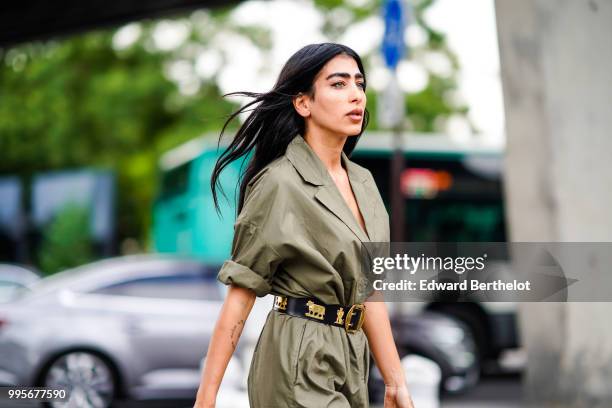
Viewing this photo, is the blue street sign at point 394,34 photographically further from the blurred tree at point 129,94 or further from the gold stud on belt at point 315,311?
the blurred tree at point 129,94

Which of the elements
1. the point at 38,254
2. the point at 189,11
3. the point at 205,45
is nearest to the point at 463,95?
the point at 205,45

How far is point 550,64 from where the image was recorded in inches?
229

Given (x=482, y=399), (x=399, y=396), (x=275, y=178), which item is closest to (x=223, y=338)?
(x=275, y=178)

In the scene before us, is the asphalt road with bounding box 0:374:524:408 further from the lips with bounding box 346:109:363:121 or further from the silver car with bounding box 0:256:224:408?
the lips with bounding box 346:109:363:121

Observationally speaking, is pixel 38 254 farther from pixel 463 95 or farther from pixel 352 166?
pixel 352 166

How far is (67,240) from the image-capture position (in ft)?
74.9

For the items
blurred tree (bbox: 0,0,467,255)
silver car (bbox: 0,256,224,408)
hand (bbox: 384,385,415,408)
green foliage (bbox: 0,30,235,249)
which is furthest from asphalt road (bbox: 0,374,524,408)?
green foliage (bbox: 0,30,235,249)

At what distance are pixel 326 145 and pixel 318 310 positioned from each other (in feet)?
1.76

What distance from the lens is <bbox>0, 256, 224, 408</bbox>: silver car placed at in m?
9.41

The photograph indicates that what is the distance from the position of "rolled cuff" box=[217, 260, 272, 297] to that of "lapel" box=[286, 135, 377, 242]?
11.4 inches

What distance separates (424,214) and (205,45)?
13162 mm

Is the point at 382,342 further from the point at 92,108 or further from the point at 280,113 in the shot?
the point at 92,108

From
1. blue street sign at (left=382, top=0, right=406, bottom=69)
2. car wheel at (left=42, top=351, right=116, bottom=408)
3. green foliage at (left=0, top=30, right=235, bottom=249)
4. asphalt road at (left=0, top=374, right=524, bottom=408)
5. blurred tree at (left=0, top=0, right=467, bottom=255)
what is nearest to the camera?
blue street sign at (left=382, top=0, right=406, bottom=69)

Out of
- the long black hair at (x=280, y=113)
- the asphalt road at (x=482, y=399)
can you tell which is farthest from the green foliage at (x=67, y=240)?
the long black hair at (x=280, y=113)
